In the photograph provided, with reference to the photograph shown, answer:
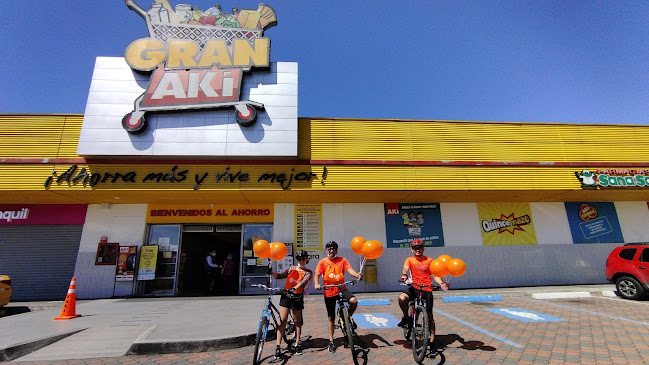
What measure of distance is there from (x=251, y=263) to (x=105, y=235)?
6065mm

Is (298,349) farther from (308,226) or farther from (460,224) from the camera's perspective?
(460,224)

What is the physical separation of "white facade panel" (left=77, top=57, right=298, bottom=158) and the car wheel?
37.2ft

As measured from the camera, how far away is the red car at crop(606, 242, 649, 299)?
338 inches

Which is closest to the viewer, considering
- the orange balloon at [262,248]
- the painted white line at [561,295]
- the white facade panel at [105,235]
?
the orange balloon at [262,248]

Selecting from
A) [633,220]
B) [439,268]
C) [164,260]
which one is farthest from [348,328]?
[633,220]

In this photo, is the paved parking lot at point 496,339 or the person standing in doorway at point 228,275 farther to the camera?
the person standing in doorway at point 228,275

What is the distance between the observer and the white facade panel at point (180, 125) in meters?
10.5

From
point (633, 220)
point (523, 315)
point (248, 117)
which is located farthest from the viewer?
point (633, 220)

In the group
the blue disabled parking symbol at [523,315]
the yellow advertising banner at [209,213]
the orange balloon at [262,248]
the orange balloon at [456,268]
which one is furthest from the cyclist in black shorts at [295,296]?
the yellow advertising banner at [209,213]

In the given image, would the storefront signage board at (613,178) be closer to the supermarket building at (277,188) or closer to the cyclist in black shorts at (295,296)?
the supermarket building at (277,188)

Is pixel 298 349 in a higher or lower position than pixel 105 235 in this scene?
lower

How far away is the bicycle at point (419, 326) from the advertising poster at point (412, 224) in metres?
7.86

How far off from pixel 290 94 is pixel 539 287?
13.2 meters

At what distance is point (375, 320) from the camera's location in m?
6.97
